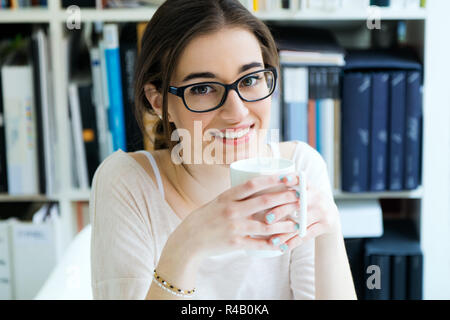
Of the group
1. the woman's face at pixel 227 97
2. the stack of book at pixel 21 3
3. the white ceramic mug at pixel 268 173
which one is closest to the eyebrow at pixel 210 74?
the woman's face at pixel 227 97

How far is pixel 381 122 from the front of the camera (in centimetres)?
118

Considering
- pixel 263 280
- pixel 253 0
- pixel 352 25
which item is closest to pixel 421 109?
pixel 352 25

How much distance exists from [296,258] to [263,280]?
6 centimetres

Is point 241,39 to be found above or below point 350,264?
above

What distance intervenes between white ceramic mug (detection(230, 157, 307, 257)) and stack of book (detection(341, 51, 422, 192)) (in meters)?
0.73

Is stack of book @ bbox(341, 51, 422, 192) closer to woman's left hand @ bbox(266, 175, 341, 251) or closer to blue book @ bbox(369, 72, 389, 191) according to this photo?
blue book @ bbox(369, 72, 389, 191)

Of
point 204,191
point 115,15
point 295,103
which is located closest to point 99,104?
point 115,15

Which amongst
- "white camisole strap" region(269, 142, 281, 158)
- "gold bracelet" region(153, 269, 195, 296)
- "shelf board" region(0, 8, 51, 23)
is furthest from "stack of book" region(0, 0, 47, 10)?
"gold bracelet" region(153, 269, 195, 296)

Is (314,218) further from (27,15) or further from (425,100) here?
(27,15)

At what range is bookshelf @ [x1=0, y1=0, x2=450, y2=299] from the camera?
1121mm
